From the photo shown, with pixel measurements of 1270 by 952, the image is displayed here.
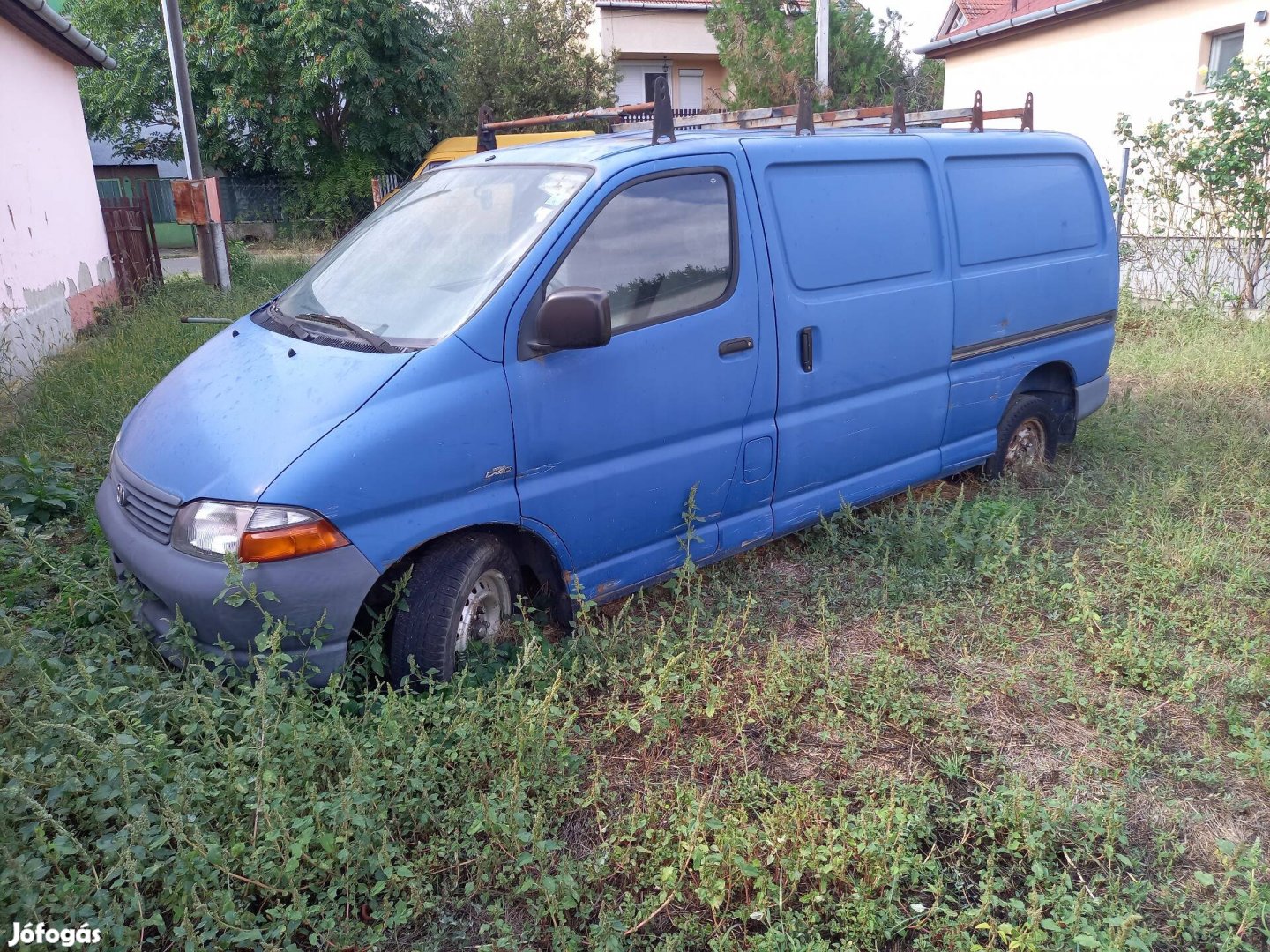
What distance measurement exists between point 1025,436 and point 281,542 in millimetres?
4538

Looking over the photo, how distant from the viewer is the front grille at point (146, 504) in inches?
124

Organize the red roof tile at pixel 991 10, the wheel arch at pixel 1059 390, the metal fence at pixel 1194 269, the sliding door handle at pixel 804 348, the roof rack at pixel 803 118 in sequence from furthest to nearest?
the red roof tile at pixel 991 10 → the metal fence at pixel 1194 269 → the wheel arch at pixel 1059 390 → the roof rack at pixel 803 118 → the sliding door handle at pixel 804 348

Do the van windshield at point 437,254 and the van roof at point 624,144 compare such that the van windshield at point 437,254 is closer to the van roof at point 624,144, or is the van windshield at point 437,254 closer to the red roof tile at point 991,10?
the van roof at point 624,144

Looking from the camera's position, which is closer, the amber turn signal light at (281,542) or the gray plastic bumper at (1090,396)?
the amber turn signal light at (281,542)

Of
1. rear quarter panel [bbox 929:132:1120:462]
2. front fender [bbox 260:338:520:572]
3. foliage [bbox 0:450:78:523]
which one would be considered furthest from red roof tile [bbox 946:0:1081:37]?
foliage [bbox 0:450:78:523]

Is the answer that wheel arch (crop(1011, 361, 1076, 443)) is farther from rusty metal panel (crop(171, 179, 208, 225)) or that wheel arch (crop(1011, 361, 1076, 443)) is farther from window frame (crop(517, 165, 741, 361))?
rusty metal panel (crop(171, 179, 208, 225))

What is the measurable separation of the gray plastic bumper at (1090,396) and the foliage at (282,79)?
20214 mm

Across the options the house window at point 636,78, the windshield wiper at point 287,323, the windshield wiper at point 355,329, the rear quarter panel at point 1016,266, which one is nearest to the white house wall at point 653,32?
the house window at point 636,78

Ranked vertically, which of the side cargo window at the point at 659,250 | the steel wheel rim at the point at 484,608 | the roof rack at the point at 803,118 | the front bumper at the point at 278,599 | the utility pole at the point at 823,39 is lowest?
the steel wheel rim at the point at 484,608

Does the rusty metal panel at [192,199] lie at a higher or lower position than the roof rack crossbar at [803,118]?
lower

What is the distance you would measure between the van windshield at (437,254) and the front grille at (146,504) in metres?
0.92

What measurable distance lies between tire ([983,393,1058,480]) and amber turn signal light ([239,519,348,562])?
3.99 meters

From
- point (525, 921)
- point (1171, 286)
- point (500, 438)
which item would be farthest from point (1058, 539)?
point (1171, 286)

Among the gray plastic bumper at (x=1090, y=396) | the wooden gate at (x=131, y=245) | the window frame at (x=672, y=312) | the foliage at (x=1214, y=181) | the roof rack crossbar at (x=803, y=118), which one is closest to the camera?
the window frame at (x=672, y=312)
